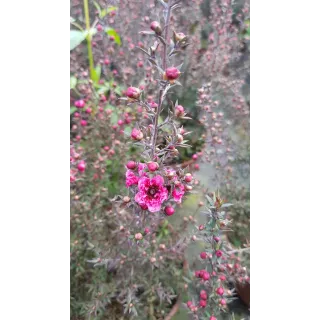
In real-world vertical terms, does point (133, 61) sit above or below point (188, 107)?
above

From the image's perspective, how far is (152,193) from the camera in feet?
1.67

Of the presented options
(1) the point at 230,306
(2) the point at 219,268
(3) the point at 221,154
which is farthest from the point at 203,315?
(3) the point at 221,154

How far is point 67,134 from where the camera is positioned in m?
0.43

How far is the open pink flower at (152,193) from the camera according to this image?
50 centimetres

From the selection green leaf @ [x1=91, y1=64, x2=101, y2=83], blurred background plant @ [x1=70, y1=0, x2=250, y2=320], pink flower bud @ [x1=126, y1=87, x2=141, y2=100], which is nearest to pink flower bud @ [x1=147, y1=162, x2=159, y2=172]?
pink flower bud @ [x1=126, y1=87, x2=141, y2=100]

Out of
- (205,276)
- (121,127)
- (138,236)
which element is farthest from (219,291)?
(121,127)

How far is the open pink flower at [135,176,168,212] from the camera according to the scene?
1.64 feet

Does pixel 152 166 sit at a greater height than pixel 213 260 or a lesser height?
greater

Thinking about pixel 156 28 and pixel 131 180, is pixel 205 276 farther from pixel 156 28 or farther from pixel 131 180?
pixel 156 28

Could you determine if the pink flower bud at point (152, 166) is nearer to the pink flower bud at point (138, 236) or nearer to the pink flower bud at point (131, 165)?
the pink flower bud at point (131, 165)

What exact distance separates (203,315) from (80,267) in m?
0.32

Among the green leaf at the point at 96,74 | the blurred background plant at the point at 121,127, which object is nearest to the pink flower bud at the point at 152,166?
the blurred background plant at the point at 121,127

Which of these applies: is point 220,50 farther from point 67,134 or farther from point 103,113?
point 67,134

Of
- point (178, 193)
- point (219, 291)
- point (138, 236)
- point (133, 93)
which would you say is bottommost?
point (219, 291)
